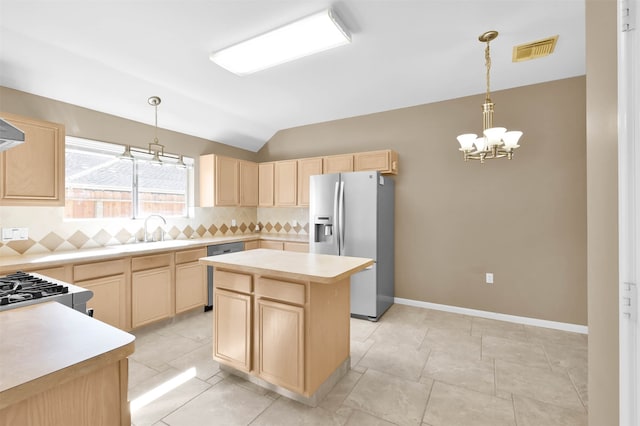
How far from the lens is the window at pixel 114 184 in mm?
3195

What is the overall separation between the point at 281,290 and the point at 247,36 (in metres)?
2.12

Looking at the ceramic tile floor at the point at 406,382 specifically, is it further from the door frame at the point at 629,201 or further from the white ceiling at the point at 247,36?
the white ceiling at the point at 247,36

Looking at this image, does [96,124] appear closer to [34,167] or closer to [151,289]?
[34,167]

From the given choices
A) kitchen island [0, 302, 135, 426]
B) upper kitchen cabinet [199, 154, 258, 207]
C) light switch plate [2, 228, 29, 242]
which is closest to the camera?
kitchen island [0, 302, 135, 426]

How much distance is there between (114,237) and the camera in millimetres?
3455

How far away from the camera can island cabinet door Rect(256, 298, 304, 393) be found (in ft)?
6.32

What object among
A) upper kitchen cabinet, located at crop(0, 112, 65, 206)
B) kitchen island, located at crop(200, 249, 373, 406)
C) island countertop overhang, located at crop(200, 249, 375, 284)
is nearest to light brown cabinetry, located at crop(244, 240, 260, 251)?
island countertop overhang, located at crop(200, 249, 375, 284)

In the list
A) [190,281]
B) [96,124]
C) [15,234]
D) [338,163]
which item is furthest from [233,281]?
[96,124]

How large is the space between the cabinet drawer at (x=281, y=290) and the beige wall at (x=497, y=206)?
2.53 meters

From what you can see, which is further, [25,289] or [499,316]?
[499,316]

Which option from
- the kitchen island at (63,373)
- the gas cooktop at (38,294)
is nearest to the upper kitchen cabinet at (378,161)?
the gas cooktop at (38,294)

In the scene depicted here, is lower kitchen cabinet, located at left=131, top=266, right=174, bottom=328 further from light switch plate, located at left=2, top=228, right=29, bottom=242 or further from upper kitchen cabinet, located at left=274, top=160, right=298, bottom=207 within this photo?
upper kitchen cabinet, located at left=274, top=160, right=298, bottom=207

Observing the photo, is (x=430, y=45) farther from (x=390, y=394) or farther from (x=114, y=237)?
(x=114, y=237)

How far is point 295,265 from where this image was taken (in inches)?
82.0
